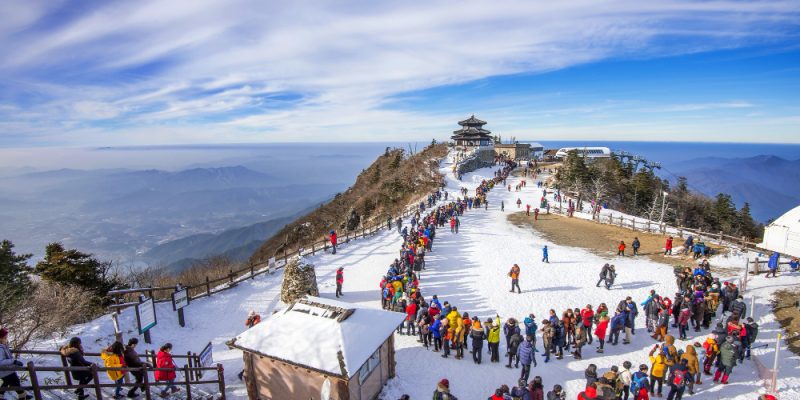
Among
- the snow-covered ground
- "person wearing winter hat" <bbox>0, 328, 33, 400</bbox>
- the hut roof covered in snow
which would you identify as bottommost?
the snow-covered ground

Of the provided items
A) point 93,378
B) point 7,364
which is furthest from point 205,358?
point 7,364

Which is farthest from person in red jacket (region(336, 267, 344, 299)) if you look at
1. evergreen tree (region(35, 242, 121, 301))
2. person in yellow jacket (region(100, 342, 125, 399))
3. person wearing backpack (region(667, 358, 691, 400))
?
evergreen tree (region(35, 242, 121, 301))

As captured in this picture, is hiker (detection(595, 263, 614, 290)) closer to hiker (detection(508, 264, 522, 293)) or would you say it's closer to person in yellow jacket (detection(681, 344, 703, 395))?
hiker (detection(508, 264, 522, 293))

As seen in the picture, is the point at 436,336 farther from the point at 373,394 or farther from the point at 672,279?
the point at 672,279

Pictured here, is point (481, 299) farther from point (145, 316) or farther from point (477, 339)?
point (145, 316)

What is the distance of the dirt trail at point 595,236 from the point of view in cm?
2008

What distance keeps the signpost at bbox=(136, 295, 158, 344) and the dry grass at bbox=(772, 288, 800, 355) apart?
61.1ft

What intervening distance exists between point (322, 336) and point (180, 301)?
7.44m

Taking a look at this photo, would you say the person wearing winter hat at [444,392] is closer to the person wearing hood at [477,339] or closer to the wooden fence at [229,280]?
the person wearing hood at [477,339]

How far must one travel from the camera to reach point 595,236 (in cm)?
2384

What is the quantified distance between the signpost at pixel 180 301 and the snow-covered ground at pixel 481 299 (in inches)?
9.8

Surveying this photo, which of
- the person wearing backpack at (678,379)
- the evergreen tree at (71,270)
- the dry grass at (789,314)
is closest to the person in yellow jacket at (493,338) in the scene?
the person wearing backpack at (678,379)

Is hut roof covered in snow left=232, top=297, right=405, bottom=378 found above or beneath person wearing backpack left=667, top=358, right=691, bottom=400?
above

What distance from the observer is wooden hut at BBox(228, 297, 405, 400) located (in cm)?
799
